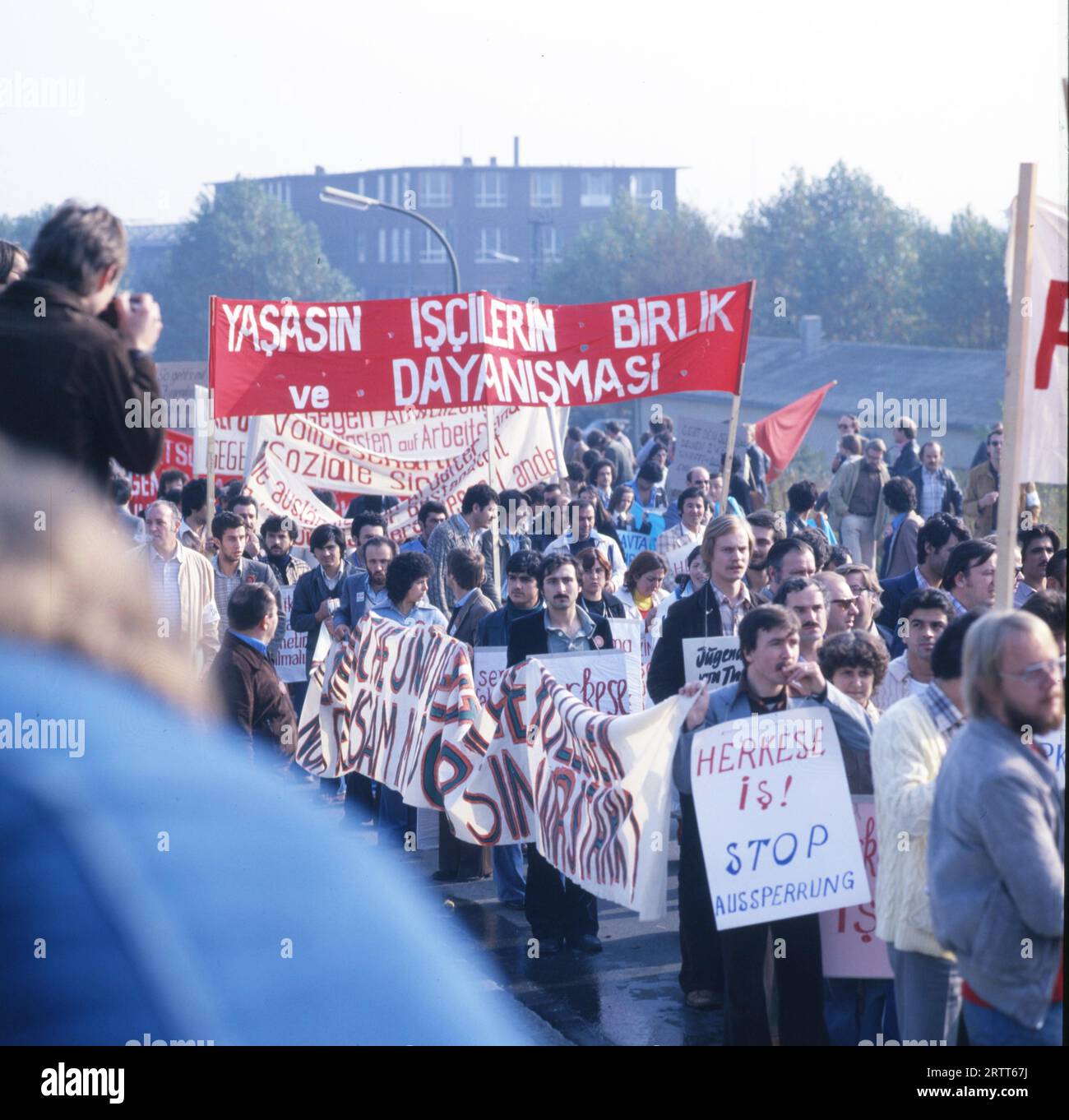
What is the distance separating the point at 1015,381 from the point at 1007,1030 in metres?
1.69

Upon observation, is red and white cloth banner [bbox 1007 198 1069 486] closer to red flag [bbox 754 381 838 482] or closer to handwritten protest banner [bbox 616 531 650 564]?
handwritten protest banner [bbox 616 531 650 564]

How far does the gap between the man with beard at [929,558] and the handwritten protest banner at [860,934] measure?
10.1 feet

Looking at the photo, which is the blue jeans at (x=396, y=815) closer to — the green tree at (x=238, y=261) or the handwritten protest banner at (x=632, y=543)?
the handwritten protest banner at (x=632, y=543)

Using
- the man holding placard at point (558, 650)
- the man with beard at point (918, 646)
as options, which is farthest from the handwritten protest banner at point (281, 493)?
the man with beard at point (918, 646)

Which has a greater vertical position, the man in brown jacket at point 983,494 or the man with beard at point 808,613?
the man in brown jacket at point 983,494

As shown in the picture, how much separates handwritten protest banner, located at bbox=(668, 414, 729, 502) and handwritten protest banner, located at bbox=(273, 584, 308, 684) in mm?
5900

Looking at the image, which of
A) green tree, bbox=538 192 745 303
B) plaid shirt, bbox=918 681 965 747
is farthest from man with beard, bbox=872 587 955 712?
green tree, bbox=538 192 745 303

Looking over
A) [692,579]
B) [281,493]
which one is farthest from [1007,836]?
[281,493]

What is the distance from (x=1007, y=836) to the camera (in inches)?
145

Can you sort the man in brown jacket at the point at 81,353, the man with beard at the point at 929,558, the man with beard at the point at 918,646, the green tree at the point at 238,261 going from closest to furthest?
the man in brown jacket at the point at 81,353
the man with beard at the point at 918,646
the man with beard at the point at 929,558
the green tree at the point at 238,261

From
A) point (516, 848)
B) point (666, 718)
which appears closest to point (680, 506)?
point (516, 848)

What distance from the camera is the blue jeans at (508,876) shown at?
330 inches

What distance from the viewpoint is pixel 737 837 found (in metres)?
5.50
